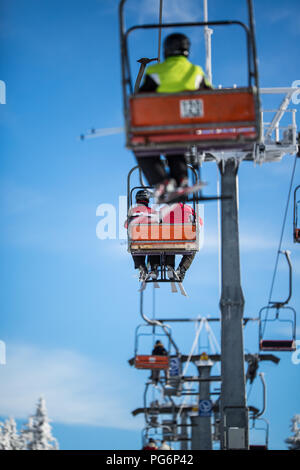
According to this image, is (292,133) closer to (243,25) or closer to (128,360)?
(243,25)

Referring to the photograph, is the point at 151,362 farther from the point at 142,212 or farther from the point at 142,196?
the point at 142,212

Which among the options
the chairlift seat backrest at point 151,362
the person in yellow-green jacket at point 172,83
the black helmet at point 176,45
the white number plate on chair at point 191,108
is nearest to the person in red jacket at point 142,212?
the person in yellow-green jacket at point 172,83

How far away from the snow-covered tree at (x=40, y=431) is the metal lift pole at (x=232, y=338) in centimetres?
3184

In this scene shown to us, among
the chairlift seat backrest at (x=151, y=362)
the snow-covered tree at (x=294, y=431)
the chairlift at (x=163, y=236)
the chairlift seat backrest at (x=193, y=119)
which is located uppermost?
the snow-covered tree at (x=294, y=431)

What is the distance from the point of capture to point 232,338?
13.3 metres

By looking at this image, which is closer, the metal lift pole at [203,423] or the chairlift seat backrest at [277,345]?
the chairlift seat backrest at [277,345]

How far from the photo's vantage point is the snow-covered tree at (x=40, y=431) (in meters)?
43.4

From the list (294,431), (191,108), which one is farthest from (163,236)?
(294,431)

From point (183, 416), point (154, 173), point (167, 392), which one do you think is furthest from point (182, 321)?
point (154, 173)

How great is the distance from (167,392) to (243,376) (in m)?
14.3

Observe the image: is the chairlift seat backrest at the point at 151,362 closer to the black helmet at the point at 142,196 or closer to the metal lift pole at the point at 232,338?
the metal lift pole at the point at 232,338

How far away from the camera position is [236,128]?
6418mm
